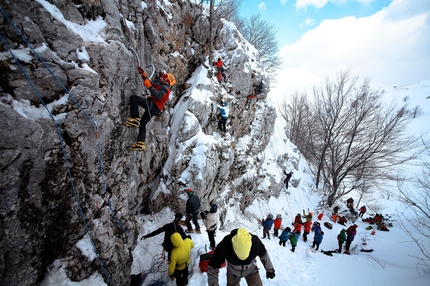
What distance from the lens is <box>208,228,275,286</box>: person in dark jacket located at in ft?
9.02

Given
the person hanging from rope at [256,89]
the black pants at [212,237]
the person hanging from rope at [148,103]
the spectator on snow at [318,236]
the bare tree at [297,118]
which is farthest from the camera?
the bare tree at [297,118]

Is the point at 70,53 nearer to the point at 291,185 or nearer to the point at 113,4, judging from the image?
the point at 113,4

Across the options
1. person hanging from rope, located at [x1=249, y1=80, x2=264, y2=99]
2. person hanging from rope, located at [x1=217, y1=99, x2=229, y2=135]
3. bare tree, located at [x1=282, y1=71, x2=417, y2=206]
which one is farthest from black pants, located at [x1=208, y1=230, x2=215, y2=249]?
bare tree, located at [x1=282, y1=71, x2=417, y2=206]

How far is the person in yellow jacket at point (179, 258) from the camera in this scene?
12.3 feet

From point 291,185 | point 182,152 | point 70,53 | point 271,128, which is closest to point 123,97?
point 70,53

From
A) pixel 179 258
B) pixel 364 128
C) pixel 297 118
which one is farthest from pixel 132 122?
pixel 297 118

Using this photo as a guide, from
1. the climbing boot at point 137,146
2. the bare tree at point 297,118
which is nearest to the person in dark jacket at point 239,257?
the climbing boot at point 137,146

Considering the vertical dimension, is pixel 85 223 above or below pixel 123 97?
below

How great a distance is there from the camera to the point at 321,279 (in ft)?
19.5

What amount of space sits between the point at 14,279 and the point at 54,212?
A: 98 cm

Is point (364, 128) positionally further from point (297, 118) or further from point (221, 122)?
point (297, 118)

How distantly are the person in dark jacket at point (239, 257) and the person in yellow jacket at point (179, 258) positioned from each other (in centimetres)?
93

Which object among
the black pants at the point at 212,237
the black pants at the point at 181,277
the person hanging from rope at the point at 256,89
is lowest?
the black pants at the point at 181,277

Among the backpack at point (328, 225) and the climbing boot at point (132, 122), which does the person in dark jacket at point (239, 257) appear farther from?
the backpack at point (328, 225)
